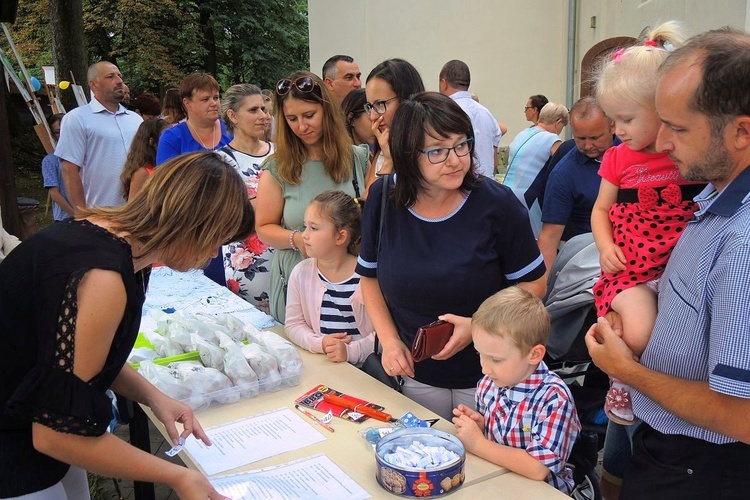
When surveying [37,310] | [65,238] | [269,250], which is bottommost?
[269,250]

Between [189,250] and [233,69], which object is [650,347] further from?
[233,69]

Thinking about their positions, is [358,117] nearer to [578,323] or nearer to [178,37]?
[578,323]

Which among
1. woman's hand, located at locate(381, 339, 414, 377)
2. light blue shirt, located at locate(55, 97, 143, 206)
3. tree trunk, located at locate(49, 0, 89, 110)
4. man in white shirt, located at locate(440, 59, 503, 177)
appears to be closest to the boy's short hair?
woman's hand, located at locate(381, 339, 414, 377)

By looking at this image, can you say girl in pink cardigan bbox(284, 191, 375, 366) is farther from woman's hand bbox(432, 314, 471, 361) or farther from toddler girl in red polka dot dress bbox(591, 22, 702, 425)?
toddler girl in red polka dot dress bbox(591, 22, 702, 425)

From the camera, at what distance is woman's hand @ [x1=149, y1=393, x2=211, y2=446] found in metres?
1.78

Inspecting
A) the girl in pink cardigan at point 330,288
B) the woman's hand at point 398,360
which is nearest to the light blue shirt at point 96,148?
the girl in pink cardigan at point 330,288

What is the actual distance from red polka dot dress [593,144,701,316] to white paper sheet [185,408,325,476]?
3.21 feet

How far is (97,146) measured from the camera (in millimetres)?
5387

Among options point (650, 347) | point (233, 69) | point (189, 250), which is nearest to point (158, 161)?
point (189, 250)

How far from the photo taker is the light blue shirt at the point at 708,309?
119 centimetres

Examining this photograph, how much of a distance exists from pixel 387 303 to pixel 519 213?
1.89 ft

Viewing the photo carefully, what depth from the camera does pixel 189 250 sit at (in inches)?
62.5

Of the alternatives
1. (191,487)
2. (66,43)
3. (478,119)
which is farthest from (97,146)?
(66,43)

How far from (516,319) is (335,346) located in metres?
1.01
